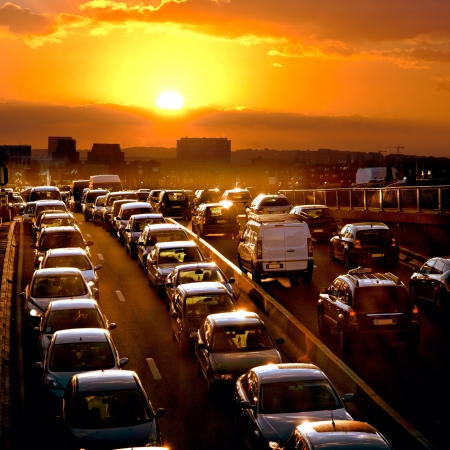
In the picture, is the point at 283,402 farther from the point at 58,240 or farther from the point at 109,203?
the point at 109,203

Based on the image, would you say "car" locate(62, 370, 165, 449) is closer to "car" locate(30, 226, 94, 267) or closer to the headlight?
the headlight

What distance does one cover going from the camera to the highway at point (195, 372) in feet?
49.4

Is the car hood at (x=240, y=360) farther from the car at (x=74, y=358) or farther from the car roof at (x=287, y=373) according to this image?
the car roof at (x=287, y=373)

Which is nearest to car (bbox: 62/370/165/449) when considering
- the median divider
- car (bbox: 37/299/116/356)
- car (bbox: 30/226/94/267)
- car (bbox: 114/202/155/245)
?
the median divider

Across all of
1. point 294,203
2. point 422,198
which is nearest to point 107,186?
point 294,203

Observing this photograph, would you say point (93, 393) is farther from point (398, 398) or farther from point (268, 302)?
point (268, 302)

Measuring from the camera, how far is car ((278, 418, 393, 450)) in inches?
378

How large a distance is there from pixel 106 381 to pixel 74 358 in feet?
10.00

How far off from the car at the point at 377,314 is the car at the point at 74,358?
5.59 meters

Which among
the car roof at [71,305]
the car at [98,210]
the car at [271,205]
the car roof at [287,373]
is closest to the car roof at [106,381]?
the car roof at [287,373]

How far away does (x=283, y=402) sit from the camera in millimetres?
13000

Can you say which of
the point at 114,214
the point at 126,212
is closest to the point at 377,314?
the point at 126,212

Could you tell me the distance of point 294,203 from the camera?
59.7 metres

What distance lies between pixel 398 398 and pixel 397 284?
3.47 metres
